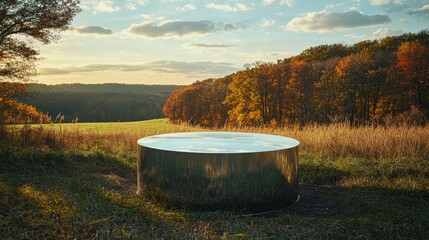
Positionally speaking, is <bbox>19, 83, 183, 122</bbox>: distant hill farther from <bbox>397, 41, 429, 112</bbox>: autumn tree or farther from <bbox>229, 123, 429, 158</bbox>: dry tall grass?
<bbox>229, 123, 429, 158</bbox>: dry tall grass

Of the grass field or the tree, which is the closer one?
the grass field

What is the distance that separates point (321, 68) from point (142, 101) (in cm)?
5174

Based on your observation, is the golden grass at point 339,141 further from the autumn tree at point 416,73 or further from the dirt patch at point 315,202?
the autumn tree at point 416,73

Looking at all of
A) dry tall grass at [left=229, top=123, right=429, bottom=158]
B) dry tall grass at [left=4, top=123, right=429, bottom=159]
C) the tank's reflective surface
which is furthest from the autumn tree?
the tank's reflective surface

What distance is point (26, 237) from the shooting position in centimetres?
377

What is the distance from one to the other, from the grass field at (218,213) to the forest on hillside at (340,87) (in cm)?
2165

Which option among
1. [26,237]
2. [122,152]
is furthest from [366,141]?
[26,237]

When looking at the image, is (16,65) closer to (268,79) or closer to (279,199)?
(279,199)

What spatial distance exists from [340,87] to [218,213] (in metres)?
34.9

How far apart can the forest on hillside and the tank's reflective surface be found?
26.5 m

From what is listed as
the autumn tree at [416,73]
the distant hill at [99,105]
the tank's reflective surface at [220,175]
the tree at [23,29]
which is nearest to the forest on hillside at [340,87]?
the autumn tree at [416,73]

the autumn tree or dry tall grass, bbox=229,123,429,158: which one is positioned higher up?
the autumn tree

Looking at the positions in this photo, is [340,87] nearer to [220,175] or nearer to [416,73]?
[416,73]

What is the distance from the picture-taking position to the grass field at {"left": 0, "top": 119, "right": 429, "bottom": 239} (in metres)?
4.22
